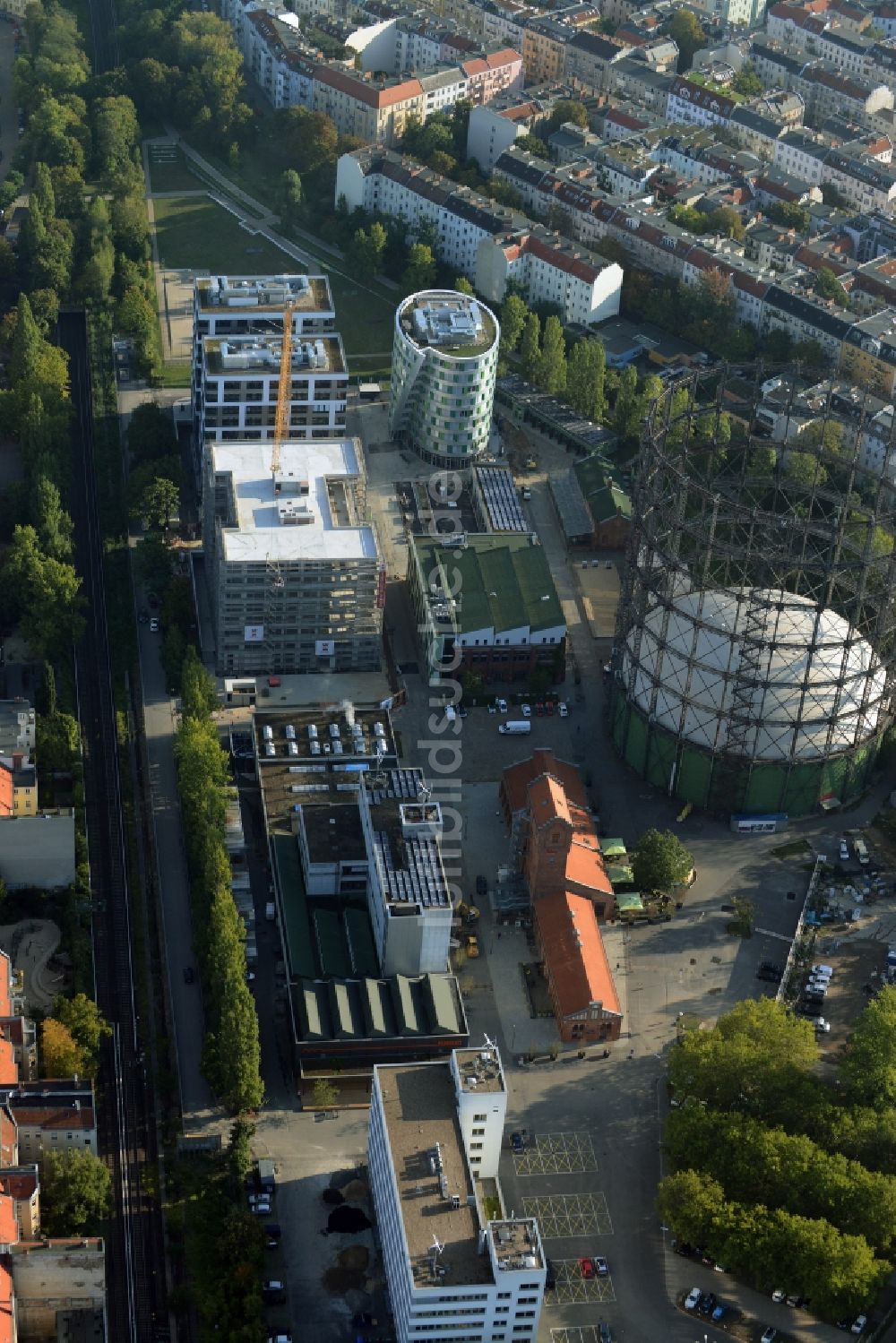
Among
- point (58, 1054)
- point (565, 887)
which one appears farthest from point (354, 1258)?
point (565, 887)

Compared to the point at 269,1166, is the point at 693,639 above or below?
above

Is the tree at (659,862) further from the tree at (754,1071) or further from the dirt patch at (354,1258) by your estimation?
the dirt patch at (354,1258)

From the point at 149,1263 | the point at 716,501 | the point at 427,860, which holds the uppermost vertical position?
the point at 716,501

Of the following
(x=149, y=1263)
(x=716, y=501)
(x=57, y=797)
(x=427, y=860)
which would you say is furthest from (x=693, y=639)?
(x=149, y=1263)

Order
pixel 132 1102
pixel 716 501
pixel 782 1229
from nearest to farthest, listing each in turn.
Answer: pixel 782 1229
pixel 132 1102
pixel 716 501

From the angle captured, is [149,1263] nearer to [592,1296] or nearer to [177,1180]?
[177,1180]

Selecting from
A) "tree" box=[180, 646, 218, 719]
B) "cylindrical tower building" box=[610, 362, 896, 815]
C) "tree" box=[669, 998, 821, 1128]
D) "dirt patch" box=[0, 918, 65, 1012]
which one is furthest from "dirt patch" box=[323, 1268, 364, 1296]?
"cylindrical tower building" box=[610, 362, 896, 815]

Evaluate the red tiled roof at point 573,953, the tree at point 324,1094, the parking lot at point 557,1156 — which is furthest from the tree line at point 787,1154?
the tree at point 324,1094
